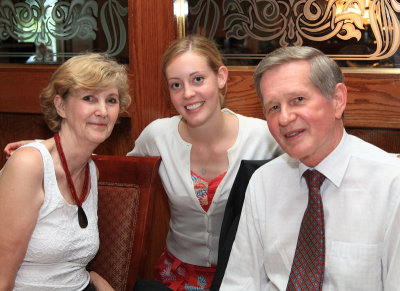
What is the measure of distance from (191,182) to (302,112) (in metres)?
0.82

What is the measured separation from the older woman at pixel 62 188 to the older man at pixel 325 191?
672 mm

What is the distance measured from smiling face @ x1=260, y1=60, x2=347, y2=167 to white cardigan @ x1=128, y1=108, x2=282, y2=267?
2.01 ft

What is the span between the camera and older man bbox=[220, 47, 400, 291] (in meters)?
1.31

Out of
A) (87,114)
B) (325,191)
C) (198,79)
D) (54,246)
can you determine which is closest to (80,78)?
(87,114)

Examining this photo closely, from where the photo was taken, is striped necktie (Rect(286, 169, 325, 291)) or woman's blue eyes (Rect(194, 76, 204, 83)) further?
woman's blue eyes (Rect(194, 76, 204, 83))

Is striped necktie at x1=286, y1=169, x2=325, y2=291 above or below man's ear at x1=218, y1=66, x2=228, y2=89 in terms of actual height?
below

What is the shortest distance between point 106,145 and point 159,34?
785mm

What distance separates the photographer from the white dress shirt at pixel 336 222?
1.30m

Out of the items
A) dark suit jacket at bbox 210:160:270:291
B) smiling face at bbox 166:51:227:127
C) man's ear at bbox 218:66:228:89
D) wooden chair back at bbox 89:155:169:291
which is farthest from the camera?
man's ear at bbox 218:66:228:89

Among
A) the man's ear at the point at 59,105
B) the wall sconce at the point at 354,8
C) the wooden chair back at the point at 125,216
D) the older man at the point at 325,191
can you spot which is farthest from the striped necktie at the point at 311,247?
the wall sconce at the point at 354,8

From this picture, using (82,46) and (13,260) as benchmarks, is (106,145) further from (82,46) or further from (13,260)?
(13,260)

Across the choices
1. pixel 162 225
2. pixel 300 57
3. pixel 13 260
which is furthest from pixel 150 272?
pixel 300 57

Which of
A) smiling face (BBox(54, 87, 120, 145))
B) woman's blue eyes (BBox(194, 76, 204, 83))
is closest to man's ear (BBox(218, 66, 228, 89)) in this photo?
woman's blue eyes (BBox(194, 76, 204, 83))

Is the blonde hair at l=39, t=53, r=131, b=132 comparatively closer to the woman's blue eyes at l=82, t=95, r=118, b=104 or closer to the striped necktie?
the woman's blue eyes at l=82, t=95, r=118, b=104
